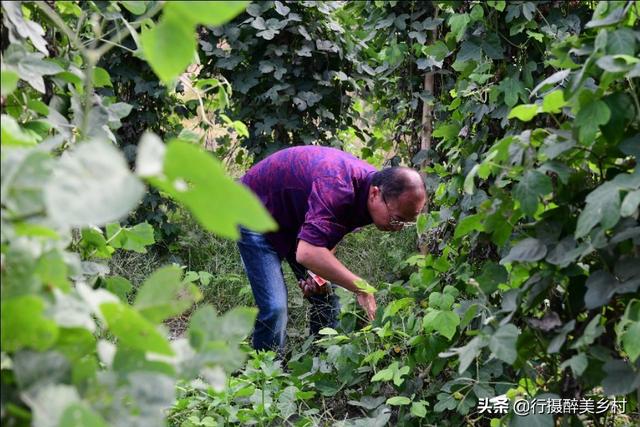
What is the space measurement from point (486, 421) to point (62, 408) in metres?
2.33

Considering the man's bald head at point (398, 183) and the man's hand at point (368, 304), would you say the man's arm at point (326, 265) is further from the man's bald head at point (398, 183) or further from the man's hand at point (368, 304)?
the man's bald head at point (398, 183)

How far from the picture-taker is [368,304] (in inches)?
145

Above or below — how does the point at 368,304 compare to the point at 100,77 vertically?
below

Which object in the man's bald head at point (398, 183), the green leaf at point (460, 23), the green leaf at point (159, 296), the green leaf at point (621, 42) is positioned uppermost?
the green leaf at point (159, 296)

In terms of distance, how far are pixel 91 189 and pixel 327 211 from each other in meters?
3.03

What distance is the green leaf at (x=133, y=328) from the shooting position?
833 mm

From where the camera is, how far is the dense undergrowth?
2.69 feet

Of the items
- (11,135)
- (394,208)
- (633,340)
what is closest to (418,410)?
(394,208)

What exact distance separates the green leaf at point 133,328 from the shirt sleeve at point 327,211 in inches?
111

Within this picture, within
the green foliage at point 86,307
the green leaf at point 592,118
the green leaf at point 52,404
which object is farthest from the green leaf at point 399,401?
the green leaf at point 52,404

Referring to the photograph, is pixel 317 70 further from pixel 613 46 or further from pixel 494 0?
pixel 613 46

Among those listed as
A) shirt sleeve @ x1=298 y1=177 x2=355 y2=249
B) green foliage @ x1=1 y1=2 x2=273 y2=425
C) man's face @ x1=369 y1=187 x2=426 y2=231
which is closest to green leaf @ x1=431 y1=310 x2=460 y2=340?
man's face @ x1=369 y1=187 x2=426 y2=231

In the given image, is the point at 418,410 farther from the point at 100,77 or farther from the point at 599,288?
the point at 100,77

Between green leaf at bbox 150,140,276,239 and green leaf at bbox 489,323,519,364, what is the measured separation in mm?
1275
